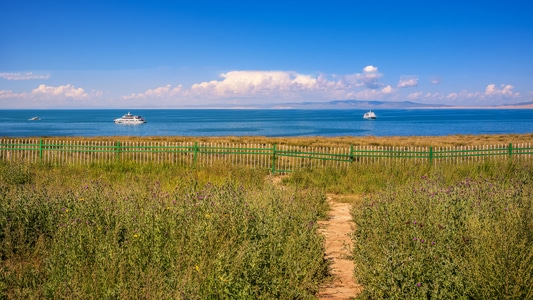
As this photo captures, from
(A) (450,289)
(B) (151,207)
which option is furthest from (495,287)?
(B) (151,207)

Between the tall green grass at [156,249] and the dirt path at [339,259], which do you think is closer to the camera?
the tall green grass at [156,249]

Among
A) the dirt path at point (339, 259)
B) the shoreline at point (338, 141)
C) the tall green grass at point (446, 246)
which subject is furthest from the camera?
the shoreline at point (338, 141)

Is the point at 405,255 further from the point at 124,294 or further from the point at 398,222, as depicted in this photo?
the point at 124,294

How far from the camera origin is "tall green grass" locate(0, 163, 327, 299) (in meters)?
4.66

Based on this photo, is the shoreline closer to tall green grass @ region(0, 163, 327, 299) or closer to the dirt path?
the dirt path

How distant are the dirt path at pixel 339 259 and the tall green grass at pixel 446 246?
0.28 m

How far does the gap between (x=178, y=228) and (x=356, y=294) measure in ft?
7.88

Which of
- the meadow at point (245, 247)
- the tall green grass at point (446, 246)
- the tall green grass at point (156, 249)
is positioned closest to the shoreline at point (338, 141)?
the tall green grass at point (446, 246)

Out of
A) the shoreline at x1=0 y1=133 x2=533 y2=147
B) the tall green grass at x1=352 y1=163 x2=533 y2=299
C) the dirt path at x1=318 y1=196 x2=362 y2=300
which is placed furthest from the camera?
the shoreline at x1=0 y1=133 x2=533 y2=147

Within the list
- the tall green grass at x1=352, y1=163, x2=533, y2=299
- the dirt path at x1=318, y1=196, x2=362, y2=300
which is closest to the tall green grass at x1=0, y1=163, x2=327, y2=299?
the dirt path at x1=318, y1=196, x2=362, y2=300

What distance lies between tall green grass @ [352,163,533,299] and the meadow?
0.07 feet

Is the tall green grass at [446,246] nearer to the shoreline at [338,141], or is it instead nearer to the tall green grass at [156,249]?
the tall green grass at [156,249]

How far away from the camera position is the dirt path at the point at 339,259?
18.5ft

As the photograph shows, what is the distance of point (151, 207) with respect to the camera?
6.45 meters
